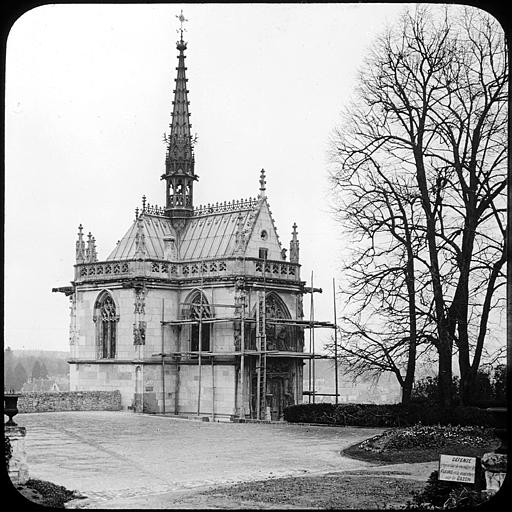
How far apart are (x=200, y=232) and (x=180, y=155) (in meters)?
3.76

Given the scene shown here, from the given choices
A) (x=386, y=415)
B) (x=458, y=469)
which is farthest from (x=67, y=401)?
(x=458, y=469)

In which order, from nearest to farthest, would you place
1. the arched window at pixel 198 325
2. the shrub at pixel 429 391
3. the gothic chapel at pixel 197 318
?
the shrub at pixel 429 391, the gothic chapel at pixel 197 318, the arched window at pixel 198 325

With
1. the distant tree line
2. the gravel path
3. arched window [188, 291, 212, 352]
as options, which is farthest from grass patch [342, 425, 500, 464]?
the distant tree line

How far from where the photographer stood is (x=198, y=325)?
1725 inches

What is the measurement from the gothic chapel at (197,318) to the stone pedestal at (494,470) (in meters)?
24.2

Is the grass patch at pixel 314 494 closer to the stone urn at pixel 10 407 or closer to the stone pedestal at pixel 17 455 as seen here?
the stone pedestal at pixel 17 455

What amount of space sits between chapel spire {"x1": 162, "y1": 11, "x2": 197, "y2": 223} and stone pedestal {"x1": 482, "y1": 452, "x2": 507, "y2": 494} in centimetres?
3189

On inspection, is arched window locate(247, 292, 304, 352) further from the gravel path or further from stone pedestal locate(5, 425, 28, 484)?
stone pedestal locate(5, 425, 28, 484)

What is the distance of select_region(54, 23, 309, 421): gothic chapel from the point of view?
41688 millimetres

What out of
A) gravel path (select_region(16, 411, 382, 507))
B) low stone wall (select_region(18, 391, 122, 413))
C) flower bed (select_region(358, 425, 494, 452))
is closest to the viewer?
gravel path (select_region(16, 411, 382, 507))

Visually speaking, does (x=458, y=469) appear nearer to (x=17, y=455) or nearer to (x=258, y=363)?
(x=17, y=455)

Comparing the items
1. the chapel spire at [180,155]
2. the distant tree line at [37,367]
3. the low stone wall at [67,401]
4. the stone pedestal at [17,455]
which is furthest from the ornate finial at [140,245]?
the stone pedestal at [17,455]

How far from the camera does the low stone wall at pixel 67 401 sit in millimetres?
37781

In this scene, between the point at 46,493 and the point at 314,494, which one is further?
the point at 314,494
